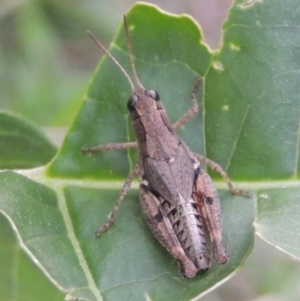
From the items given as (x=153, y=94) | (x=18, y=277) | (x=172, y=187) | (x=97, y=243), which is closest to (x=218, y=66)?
(x=153, y=94)

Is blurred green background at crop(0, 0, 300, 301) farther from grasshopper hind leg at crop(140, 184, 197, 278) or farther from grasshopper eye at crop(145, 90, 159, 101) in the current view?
grasshopper hind leg at crop(140, 184, 197, 278)

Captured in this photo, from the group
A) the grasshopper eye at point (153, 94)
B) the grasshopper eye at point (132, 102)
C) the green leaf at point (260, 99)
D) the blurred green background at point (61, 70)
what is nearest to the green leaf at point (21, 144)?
the grasshopper eye at point (132, 102)

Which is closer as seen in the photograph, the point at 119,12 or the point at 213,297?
the point at 213,297

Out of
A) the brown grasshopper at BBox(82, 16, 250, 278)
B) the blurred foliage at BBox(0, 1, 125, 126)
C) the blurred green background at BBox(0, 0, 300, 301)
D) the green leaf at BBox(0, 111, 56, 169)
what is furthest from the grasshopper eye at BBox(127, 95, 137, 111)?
the blurred foliage at BBox(0, 1, 125, 126)

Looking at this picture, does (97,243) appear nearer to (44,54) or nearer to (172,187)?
(172,187)

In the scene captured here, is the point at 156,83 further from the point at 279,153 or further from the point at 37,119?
the point at 37,119

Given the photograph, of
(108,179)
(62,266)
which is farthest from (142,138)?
(62,266)
